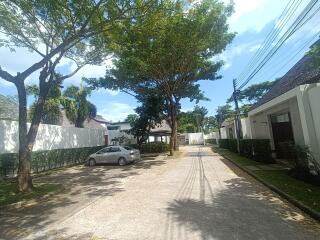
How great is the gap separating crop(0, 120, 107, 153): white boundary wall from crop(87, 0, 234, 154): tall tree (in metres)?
5.76

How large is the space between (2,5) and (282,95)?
43.0 feet

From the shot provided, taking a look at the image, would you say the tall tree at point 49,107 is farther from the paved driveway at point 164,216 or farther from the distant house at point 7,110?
the paved driveway at point 164,216

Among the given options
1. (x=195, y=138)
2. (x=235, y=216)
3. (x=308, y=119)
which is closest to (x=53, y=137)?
(x=308, y=119)

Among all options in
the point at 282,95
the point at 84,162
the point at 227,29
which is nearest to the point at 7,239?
the point at 282,95

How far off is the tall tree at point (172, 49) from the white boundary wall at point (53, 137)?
5756 millimetres

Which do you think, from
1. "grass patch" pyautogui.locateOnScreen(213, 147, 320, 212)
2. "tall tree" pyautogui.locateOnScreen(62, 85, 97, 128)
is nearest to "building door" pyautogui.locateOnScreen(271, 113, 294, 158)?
"grass patch" pyautogui.locateOnScreen(213, 147, 320, 212)

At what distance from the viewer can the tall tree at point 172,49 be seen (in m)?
14.0

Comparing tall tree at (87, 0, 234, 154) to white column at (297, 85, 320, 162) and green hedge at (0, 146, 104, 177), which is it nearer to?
white column at (297, 85, 320, 162)

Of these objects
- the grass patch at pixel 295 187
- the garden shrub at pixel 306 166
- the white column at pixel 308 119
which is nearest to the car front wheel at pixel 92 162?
the grass patch at pixel 295 187

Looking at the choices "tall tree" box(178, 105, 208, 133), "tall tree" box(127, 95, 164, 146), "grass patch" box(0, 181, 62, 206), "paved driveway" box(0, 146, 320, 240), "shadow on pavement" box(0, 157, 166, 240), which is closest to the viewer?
"paved driveway" box(0, 146, 320, 240)

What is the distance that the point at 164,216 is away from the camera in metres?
7.47

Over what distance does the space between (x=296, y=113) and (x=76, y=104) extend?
20.9 meters

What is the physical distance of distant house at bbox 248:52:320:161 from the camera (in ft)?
38.0

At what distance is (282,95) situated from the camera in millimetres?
13883
